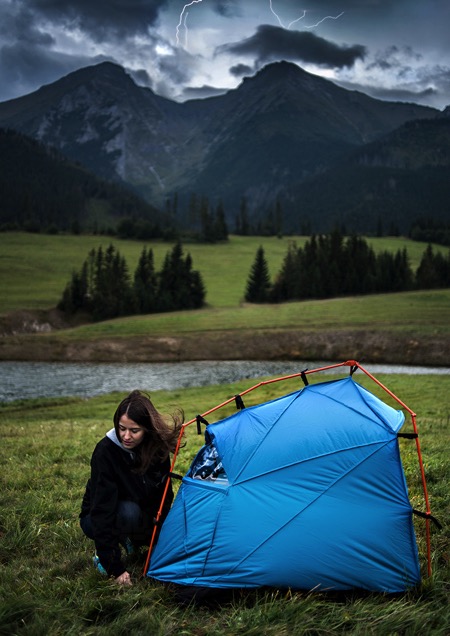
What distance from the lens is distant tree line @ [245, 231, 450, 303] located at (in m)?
92.0

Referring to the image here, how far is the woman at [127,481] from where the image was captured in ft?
20.3

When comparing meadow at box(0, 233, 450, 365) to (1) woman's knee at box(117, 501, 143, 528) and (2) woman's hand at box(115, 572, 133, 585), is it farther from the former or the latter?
(2) woman's hand at box(115, 572, 133, 585)

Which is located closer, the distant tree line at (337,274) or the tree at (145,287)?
the tree at (145,287)

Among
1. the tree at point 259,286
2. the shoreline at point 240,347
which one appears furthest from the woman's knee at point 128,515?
the tree at point 259,286

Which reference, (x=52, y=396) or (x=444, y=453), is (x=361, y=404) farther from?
(x=52, y=396)

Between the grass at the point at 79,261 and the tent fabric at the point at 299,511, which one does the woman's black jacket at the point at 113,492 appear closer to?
the tent fabric at the point at 299,511

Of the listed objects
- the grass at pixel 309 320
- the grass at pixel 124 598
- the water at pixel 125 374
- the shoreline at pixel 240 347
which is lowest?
the water at pixel 125 374

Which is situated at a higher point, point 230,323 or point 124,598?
point 124,598

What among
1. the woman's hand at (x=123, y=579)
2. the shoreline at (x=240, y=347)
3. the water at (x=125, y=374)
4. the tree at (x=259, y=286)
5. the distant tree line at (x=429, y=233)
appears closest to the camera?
the woman's hand at (x=123, y=579)

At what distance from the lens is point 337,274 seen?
9600 cm

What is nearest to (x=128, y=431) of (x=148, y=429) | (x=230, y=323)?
(x=148, y=429)

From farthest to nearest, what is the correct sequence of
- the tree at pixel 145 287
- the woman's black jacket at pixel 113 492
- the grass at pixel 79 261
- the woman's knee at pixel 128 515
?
1. the grass at pixel 79 261
2. the tree at pixel 145 287
3. the woman's knee at pixel 128 515
4. the woman's black jacket at pixel 113 492

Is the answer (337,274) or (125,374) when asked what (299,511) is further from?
(337,274)

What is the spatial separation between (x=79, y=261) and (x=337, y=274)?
174ft
